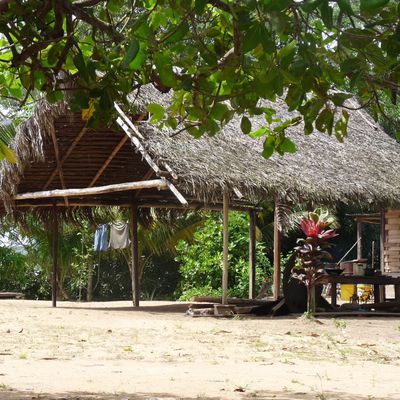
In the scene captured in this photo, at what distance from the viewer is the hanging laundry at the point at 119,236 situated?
A: 18.2 metres

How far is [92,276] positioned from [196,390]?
57.7ft

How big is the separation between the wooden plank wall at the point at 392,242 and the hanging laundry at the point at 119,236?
5490 millimetres

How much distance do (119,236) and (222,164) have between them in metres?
6.83

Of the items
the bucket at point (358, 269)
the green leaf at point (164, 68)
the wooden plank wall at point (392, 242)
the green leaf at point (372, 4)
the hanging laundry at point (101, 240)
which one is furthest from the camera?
the hanging laundry at point (101, 240)

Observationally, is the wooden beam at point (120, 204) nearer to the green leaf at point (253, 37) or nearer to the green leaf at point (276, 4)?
the green leaf at point (253, 37)

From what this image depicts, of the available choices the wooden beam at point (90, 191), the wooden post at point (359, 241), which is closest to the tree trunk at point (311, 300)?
the wooden beam at point (90, 191)

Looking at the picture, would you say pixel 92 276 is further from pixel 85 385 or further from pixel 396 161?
pixel 85 385

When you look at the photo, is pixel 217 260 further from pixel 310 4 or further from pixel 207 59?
pixel 310 4

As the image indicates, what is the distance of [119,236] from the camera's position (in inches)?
719

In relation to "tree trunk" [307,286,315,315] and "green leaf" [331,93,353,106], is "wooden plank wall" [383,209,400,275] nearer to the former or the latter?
"tree trunk" [307,286,315,315]

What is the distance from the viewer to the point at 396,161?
1516 centimetres

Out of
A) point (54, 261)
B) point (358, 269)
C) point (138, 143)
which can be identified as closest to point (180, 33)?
point (138, 143)

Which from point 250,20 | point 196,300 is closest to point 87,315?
point 196,300

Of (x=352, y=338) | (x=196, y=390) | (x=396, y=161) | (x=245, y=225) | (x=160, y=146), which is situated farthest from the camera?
(x=245, y=225)
